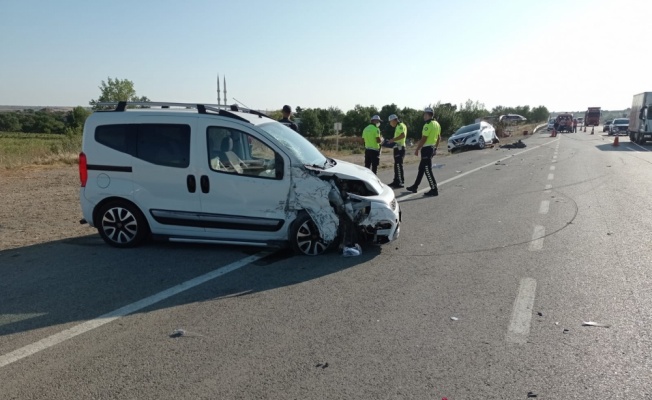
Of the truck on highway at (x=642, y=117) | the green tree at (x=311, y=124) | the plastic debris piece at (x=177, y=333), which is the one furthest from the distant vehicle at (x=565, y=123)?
the plastic debris piece at (x=177, y=333)

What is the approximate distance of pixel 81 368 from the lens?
3578 millimetres

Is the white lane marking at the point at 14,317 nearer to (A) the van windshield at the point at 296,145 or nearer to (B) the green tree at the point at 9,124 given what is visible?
(A) the van windshield at the point at 296,145

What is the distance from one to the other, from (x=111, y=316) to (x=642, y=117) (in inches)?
1426

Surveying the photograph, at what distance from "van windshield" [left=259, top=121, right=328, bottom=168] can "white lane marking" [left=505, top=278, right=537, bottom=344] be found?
2963 mm

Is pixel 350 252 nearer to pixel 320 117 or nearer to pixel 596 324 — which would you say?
pixel 596 324

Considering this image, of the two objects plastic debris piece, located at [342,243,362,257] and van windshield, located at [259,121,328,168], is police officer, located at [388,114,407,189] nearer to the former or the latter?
van windshield, located at [259,121,328,168]

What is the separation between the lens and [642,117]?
32.3 m

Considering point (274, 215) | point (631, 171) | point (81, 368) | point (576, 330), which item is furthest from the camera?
point (631, 171)

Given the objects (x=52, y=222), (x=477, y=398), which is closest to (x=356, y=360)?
(x=477, y=398)

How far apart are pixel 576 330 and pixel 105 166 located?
19.4 ft

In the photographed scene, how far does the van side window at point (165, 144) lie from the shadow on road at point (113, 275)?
1222 mm

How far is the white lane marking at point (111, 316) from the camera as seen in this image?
12.6 feet

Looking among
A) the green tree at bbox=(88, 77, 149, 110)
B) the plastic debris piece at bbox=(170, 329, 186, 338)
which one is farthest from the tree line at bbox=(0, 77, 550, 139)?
the plastic debris piece at bbox=(170, 329, 186, 338)

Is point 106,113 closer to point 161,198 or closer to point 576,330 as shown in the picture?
point 161,198
